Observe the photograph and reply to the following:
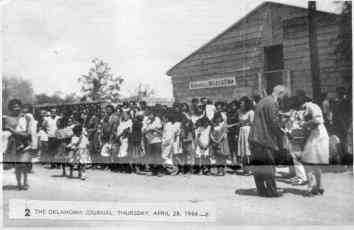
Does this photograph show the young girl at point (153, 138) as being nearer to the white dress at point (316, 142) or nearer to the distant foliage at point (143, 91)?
the distant foliage at point (143, 91)

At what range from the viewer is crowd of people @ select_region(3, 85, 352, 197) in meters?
2.69

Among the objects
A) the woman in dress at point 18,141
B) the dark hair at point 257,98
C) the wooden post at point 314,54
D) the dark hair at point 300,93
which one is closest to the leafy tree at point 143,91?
the dark hair at point 257,98

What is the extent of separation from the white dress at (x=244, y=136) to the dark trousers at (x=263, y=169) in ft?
0.16

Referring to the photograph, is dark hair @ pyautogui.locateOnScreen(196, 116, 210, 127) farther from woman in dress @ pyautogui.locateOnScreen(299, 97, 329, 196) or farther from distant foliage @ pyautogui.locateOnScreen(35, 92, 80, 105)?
distant foliage @ pyautogui.locateOnScreen(35, 92, 80, 105)

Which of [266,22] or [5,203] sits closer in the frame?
[266,22]

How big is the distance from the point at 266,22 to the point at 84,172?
1.73 m

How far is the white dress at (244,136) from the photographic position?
279 centimetres

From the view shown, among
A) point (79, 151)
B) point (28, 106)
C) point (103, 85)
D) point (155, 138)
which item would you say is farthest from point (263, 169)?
point (28, 106)

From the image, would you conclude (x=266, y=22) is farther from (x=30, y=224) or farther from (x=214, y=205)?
(x=30, y=224)

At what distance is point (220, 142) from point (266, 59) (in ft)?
2.19

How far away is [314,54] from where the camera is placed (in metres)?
2.71

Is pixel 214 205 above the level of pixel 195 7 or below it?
below

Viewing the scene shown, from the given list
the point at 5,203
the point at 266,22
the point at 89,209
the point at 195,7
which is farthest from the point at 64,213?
the point at 266,22

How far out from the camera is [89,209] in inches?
114
